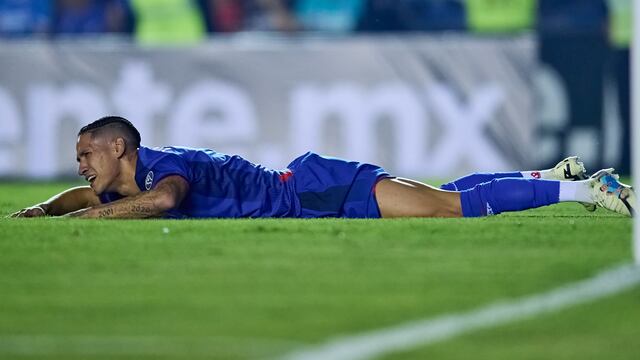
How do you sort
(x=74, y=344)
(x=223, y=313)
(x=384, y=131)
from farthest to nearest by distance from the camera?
(x=384, y=131) < (x=223, y=313) < (x=74, y=344)

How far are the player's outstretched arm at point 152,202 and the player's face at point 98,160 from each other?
148mm

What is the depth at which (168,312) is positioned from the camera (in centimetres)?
543

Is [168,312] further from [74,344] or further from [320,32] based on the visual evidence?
[320,32]

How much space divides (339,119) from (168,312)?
10003 millimetres

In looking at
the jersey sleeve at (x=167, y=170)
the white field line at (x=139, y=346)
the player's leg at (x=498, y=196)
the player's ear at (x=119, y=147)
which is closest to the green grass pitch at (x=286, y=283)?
the white field line at (x=139, y=346)

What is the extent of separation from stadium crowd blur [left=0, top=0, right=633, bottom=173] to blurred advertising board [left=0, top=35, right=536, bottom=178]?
27cm

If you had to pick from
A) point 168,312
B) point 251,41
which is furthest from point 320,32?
point 168,312

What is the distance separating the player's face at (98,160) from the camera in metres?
8.60

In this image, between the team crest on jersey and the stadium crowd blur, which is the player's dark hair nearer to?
the team crest on jersey

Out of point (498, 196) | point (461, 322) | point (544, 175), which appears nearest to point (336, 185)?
point (498, 196)

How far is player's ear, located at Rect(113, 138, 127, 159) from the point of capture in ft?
28.3

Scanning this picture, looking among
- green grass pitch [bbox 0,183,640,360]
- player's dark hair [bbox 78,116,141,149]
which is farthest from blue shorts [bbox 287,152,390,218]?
player's dark hair [bbox 78,116,141,149]

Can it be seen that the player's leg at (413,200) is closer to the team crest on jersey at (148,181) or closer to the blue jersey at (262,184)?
the blue jersey at (262,184)

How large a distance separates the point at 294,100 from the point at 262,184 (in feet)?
22.5
